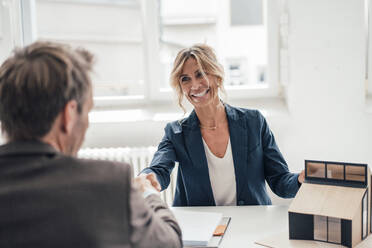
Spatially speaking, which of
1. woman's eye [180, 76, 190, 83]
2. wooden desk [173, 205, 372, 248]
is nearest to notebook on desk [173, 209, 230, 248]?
wooden desk [173, 205, 372, 248]

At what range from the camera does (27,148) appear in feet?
2.68

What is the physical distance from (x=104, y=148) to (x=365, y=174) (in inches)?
71.0

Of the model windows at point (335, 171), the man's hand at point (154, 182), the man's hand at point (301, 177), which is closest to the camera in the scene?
the model windows at point (335, 171)

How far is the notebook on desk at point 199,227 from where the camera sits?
128 cm

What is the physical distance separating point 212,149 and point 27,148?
1.19 meters

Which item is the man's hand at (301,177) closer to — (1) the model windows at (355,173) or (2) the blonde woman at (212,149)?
(2) the blonde woman at (212,149)

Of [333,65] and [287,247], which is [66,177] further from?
[333,65]

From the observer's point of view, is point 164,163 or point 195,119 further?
point 195,119

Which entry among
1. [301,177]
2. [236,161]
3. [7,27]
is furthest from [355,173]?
[7,27]

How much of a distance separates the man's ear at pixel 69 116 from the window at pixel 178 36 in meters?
1.95

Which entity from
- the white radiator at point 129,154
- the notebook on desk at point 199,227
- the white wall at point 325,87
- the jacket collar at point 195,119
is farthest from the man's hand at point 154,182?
the white wall at point 325,87

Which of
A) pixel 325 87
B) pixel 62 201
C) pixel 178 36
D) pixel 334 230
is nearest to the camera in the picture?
pixel 62 201

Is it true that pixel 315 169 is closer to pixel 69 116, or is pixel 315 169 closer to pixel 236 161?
pixel 236 161

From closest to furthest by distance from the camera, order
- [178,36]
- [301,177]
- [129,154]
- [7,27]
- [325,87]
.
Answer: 1. [301,177]
2. [325,87]
3. [129,154]
4. [7,27]
5. [178,36]
